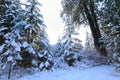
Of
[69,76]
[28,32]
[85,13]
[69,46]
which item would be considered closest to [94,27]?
[85,13]

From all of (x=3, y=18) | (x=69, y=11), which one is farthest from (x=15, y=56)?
(x=69, y=11)

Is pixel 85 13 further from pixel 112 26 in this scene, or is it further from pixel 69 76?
pixel 69 76

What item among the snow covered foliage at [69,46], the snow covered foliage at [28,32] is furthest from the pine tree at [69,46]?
the snow covered foliage at [28,32]

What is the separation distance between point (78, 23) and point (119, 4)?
8.96 metres

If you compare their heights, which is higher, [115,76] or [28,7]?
[28,7]

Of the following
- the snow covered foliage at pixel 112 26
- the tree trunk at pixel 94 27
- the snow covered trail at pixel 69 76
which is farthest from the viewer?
the tree trunk at pixel 94 27

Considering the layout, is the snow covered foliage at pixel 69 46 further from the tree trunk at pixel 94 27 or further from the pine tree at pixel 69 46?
the tree trunk at pixel 94 27

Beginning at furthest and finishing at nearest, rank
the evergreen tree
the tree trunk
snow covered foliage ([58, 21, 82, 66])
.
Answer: the tree trunk < the evergreen tree < snow covered foliage ([58, 21, 82, 66])

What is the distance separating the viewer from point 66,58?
63.6ft

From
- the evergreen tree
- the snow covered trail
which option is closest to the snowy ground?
the snow covered trail

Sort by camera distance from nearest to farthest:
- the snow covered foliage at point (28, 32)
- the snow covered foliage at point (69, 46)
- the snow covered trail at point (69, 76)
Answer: the snow covered trail at point (69, 76) < the snow covered foliage at point (28, 32) < the snow covered foliage at point (69, 46)

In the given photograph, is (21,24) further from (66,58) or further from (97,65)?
(97,65)

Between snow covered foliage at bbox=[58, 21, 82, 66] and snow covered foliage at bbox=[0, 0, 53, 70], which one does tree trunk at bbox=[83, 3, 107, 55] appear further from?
snow covered foliage at bbox=[0, 0, 53, 70]

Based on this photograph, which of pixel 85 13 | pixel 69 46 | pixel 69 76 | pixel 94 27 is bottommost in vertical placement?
pixel 69 76
